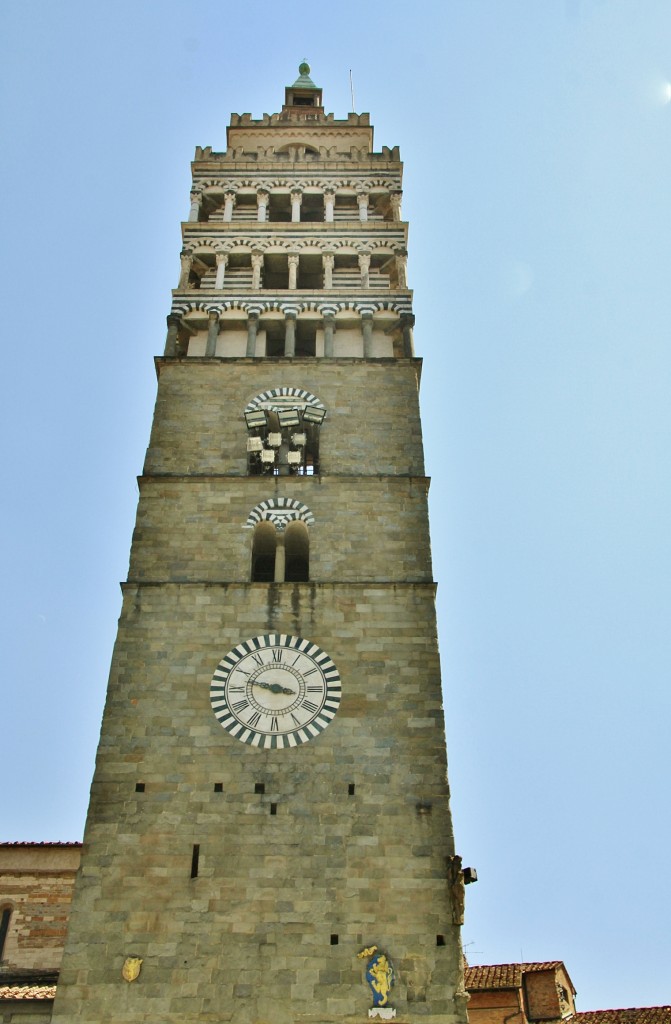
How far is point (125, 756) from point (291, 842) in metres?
2.61

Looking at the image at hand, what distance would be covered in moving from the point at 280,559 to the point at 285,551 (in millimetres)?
455

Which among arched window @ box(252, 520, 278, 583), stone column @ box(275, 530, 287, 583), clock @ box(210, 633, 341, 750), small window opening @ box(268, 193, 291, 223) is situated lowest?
clock @ box(210, 633, 341, 750)

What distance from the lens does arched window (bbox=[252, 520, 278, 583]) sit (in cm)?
1845

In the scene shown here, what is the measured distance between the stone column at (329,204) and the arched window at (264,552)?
859cm

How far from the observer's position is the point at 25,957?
17.7 metres

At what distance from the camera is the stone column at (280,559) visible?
17.6m

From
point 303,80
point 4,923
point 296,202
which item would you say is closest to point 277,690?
point 4,923

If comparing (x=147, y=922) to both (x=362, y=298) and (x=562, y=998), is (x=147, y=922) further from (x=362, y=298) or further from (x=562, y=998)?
(x=362, y=298)

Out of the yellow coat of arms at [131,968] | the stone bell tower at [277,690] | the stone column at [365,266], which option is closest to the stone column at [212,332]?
the stone bell tower at [277,690]

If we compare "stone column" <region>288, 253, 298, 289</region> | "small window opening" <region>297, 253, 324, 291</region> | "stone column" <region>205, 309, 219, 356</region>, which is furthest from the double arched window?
"small window opening" <region>297, 253, 324, 291</region>

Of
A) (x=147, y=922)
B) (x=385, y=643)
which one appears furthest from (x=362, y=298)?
(x=147, y=922)

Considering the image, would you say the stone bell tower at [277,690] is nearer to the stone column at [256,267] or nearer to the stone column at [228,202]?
the stone column at [256,267]

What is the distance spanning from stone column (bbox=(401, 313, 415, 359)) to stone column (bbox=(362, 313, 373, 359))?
2.04 ft

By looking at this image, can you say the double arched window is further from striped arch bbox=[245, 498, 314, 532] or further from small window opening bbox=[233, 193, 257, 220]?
small window opening bbox=[233, 193, 257, 220]
